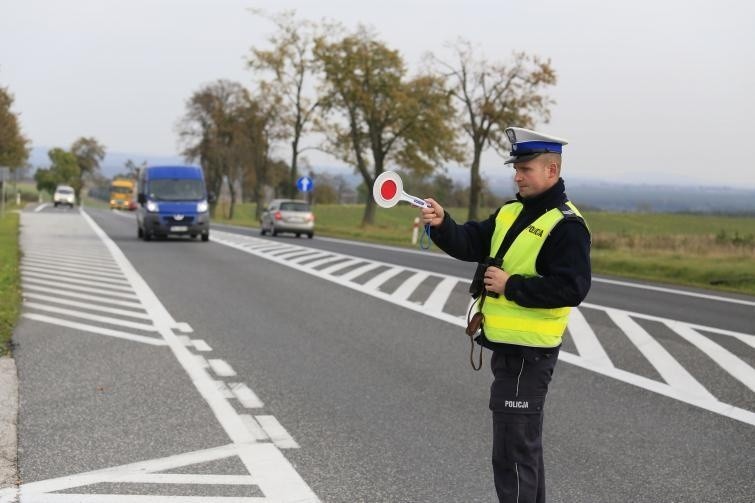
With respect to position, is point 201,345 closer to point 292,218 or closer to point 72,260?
point 72,260

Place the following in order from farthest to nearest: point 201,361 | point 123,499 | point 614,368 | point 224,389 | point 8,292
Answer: point 8,292, point 614,368, point 201,361, point 224,389, point 123,499

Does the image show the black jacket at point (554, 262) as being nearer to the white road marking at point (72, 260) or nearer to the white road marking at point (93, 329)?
the white road marking at point (93, 329)

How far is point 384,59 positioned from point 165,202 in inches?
969

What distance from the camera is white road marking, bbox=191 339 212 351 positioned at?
8867 mm

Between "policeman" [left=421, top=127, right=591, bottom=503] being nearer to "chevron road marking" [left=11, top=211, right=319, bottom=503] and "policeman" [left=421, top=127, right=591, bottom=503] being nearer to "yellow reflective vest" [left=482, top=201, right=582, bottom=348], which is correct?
"yellow reflective vest" [left=482, top=201, right=582, bottom=348]

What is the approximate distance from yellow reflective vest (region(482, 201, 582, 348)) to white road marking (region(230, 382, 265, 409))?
123 inches

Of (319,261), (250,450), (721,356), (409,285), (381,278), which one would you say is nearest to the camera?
(250,450)

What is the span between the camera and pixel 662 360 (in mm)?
8758

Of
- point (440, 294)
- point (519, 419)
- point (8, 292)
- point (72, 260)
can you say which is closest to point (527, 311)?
point (519, 419)

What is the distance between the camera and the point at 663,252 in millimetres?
25984

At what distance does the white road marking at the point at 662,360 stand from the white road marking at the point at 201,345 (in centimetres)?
415

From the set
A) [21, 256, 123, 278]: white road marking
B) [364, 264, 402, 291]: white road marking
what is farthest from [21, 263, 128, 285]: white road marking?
[364, 264, 402, 291]: white road marking

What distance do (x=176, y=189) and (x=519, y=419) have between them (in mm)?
26166

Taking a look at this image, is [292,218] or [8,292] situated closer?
[8,292]
